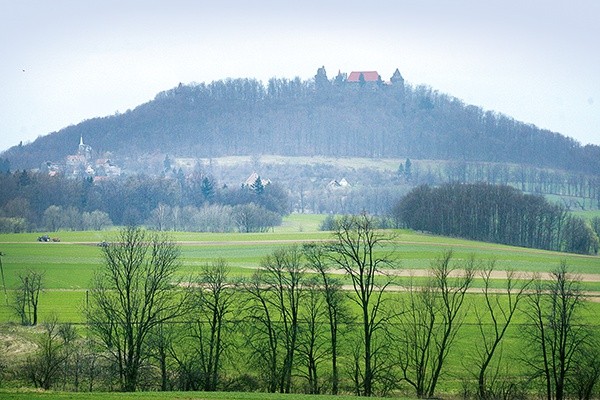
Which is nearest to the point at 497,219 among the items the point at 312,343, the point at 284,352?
the point at 284,352

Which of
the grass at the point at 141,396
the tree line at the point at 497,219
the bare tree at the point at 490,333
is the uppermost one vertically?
the tree line at the point at 497,219

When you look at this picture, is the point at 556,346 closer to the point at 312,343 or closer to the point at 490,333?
the point at 490,333

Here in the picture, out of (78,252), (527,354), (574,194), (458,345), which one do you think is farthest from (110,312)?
(574,194)

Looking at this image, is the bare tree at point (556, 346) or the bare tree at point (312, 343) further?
the bare tree at point (556, 346)

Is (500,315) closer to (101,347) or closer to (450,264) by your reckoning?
(450,264)

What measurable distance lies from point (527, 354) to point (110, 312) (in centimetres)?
2147

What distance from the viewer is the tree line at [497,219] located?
102 m

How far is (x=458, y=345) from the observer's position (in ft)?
148

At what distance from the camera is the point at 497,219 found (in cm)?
10844

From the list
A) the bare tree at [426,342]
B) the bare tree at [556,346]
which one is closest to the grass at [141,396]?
the bare tree at [426,342]

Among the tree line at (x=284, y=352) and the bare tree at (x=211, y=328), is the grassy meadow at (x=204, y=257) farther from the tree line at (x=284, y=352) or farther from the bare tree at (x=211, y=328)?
the bare tree at (x=211, y=328)

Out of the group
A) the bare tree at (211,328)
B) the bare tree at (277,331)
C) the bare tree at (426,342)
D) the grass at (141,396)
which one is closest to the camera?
the grass at (141,396)

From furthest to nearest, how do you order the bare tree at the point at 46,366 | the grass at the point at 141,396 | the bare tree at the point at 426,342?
the bare tree at the point at 426,342, the bare tree at the point at 46,366, the grass at the point at 141,396

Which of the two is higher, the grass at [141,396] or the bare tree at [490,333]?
the grass at [141,396]
